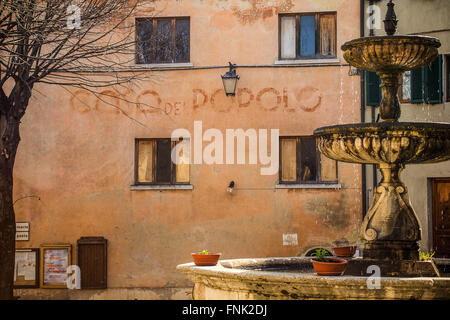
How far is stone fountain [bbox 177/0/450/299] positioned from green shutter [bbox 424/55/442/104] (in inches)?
291

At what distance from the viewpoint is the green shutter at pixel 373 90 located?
Answer: 15.7m

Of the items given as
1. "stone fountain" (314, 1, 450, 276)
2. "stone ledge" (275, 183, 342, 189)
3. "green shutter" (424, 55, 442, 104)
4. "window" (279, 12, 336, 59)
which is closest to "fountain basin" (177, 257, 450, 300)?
"stone fountain" (314, 1, 450, 276)

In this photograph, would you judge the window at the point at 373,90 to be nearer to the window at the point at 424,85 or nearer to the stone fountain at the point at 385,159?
the window at the point at 424,85

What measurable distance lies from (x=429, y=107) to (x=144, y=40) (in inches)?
282

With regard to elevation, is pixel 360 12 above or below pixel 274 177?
above

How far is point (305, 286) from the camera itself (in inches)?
259

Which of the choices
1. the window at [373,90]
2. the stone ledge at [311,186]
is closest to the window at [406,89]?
the window at [373,90]

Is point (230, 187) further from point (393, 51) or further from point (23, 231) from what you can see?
point (393, 51)

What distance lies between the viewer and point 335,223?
15.8 metres

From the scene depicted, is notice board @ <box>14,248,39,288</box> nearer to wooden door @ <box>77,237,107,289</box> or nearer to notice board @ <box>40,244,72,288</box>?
notice board @ <box>40,244,72,288</box>

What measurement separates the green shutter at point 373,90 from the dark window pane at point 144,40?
5.45 m
